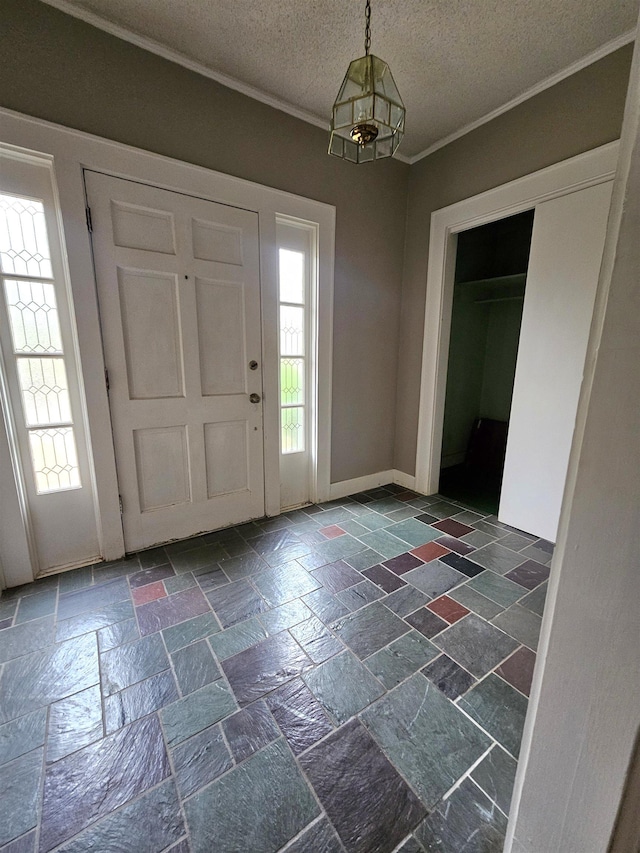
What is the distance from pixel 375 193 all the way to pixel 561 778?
337 cm

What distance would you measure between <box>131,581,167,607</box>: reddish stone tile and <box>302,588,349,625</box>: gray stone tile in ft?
2.56

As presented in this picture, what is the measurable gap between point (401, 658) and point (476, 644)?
1.17 feet

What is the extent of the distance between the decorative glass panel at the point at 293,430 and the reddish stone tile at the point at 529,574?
1.70 metres

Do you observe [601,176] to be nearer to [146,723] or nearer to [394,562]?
[394,562]

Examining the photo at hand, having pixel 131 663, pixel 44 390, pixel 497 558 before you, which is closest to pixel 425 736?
pixel 131 663

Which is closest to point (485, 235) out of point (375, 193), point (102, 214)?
point (375, 193)

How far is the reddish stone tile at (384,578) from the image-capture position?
194 cm

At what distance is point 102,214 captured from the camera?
1.90 m

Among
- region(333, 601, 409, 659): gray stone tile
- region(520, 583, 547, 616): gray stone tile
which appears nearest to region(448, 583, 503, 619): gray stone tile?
region(520, 583, 547, 616): gray stone tile

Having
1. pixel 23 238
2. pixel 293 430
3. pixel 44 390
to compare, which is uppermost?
pixel 23 238

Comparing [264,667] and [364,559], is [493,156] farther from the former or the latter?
[264,667]

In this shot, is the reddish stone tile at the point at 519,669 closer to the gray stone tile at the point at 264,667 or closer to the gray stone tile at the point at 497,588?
the gray stone tile at the point at 497,588

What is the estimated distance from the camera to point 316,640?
1.57m

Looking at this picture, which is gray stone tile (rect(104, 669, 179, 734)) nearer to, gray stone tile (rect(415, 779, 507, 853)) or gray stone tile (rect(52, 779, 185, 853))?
gray stone tile (rect(52, 779, 185, 853))
